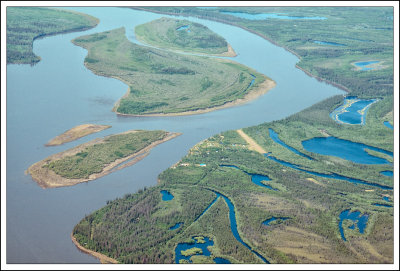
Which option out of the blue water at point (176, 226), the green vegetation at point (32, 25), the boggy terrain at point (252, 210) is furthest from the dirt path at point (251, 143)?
the green vegetation at point (32, 25)

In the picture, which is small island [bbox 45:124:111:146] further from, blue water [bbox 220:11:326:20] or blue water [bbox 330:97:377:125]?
blue water [bbox 220:11:326:20]

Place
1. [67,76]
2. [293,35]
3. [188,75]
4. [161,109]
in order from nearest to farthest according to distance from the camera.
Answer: [161,109] < [67,76] < [188,75] < [293,35]

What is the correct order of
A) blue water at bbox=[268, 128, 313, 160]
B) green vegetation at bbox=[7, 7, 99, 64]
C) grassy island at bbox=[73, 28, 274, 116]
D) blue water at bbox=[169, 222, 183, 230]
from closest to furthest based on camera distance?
blue water at bbox=[169, 222, 183, 230] < blue water at bbox=[268, 128, 313, 160] < grassy island at bbox=[73, 28, 274, 116] < green vegetation at bbox=[7, 7, 99, 64]

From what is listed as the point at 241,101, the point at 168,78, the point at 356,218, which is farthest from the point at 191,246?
the point at 168,78

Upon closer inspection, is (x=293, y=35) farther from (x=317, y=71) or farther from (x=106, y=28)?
(x=106, y=28)

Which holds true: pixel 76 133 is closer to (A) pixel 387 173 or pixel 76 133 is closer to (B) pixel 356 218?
(B) pixel 356 218

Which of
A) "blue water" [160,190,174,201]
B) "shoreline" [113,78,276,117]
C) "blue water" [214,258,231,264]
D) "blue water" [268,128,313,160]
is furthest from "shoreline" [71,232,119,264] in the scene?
"shoreline" [113,78,276,117]

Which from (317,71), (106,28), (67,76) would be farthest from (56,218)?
(106,28)
